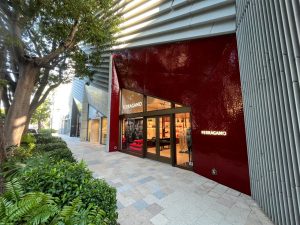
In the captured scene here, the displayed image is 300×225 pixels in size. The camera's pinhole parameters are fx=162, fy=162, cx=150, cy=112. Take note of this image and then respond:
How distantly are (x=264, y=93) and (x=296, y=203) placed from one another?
2134 mm

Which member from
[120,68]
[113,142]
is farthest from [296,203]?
[120,68]

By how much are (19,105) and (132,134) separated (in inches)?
260

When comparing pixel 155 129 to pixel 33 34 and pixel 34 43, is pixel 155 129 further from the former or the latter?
pixel 33 34

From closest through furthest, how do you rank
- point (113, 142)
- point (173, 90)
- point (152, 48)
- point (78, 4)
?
1. point (78, 4)
2. point (173, 90)
3. point (152, 48)
4. point (113, 142)

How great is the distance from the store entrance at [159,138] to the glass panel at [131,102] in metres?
1.42

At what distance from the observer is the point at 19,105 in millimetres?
5957

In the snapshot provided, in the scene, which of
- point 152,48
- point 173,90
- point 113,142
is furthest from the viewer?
point 113,142

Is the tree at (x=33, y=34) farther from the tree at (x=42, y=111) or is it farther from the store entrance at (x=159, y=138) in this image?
the tree at (x=42, y=111)

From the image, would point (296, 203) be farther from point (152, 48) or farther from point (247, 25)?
point (152, 48)

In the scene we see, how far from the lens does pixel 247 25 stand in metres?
4.24

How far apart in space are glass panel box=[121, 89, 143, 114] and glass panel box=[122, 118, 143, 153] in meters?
0.66

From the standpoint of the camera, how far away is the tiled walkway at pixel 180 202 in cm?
347

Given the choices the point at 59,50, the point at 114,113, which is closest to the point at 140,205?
the point at 59,50

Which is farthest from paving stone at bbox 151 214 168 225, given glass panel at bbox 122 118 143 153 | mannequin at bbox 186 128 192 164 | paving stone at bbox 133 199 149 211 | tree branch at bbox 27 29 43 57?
tree branch at bbox 27 29 43 57
